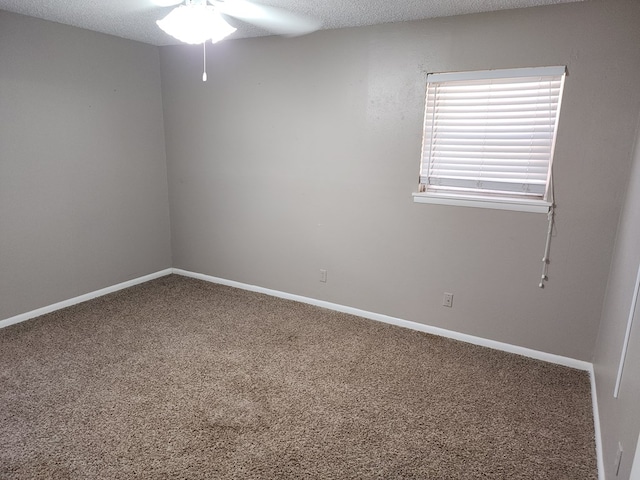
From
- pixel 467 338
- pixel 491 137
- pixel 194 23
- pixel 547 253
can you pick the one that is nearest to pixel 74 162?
pixel 194 23

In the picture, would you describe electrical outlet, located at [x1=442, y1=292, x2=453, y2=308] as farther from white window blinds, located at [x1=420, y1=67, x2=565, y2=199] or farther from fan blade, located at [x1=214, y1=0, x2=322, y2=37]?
fan blade, located at [x1=214, y1=0, x2=322, y2=37]

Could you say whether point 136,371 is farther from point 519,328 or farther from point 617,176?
point 617,176

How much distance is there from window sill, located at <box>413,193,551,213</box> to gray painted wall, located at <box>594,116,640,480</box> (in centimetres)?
48

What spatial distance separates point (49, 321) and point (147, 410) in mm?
1692

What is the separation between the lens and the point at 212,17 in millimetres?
2561

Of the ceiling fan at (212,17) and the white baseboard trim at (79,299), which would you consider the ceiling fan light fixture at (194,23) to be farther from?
the white baseboard trim at (79,299)

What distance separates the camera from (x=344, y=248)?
142 inches

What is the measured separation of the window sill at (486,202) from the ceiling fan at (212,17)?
1.57 metres

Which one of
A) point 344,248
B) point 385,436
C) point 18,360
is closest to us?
point 385,436

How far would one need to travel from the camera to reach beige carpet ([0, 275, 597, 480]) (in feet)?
6.40

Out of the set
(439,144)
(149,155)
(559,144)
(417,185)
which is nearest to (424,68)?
(439,144)

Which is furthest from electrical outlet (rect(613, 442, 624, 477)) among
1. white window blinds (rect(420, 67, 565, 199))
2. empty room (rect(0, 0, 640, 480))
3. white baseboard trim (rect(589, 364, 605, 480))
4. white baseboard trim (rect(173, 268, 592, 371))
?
white window blinds (rect(420, 67, 565, 199))

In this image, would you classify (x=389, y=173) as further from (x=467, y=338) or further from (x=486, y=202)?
(x=467, y=338)

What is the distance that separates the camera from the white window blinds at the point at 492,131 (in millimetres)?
2719
